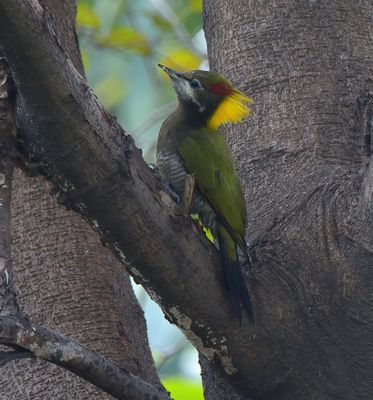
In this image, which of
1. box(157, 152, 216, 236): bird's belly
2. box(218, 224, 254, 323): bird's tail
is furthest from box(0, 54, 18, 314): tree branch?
box(157, 152, 216, 236): bird's belly

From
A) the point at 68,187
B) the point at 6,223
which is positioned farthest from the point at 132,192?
the point at 6,223

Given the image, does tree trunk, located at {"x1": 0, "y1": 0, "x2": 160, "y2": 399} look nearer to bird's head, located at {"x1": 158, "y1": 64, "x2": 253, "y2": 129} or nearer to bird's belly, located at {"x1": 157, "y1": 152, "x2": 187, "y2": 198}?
bird's belly, located at {"x1": 157, "y1": 152, "x2": 187, "y2": 198}

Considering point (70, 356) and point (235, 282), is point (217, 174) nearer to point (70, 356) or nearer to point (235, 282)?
point (235, 282)

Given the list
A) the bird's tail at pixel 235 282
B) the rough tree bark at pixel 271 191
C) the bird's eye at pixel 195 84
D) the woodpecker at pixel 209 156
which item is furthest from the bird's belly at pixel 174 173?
the bird's tail at pixel 235 282

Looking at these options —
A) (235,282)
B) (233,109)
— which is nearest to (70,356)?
(235,282)

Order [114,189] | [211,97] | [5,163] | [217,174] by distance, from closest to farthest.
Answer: [114,189] → [5,163] → [217,174] → [211,97]

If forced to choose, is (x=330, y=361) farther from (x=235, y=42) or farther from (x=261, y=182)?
(x=235, y=42)

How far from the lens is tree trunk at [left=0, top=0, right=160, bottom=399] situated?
2.89 metres

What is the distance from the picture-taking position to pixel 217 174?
3.24 metres

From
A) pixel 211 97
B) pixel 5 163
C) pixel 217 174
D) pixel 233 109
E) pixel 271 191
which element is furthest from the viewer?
pixel 211 97

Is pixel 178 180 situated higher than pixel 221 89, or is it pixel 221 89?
A: pixel 221 89

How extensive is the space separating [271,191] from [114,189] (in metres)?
0.85

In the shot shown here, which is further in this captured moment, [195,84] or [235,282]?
[195,84]

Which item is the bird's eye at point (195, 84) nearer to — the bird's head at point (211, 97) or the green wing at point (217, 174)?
the bird's head at point (211, 97)
